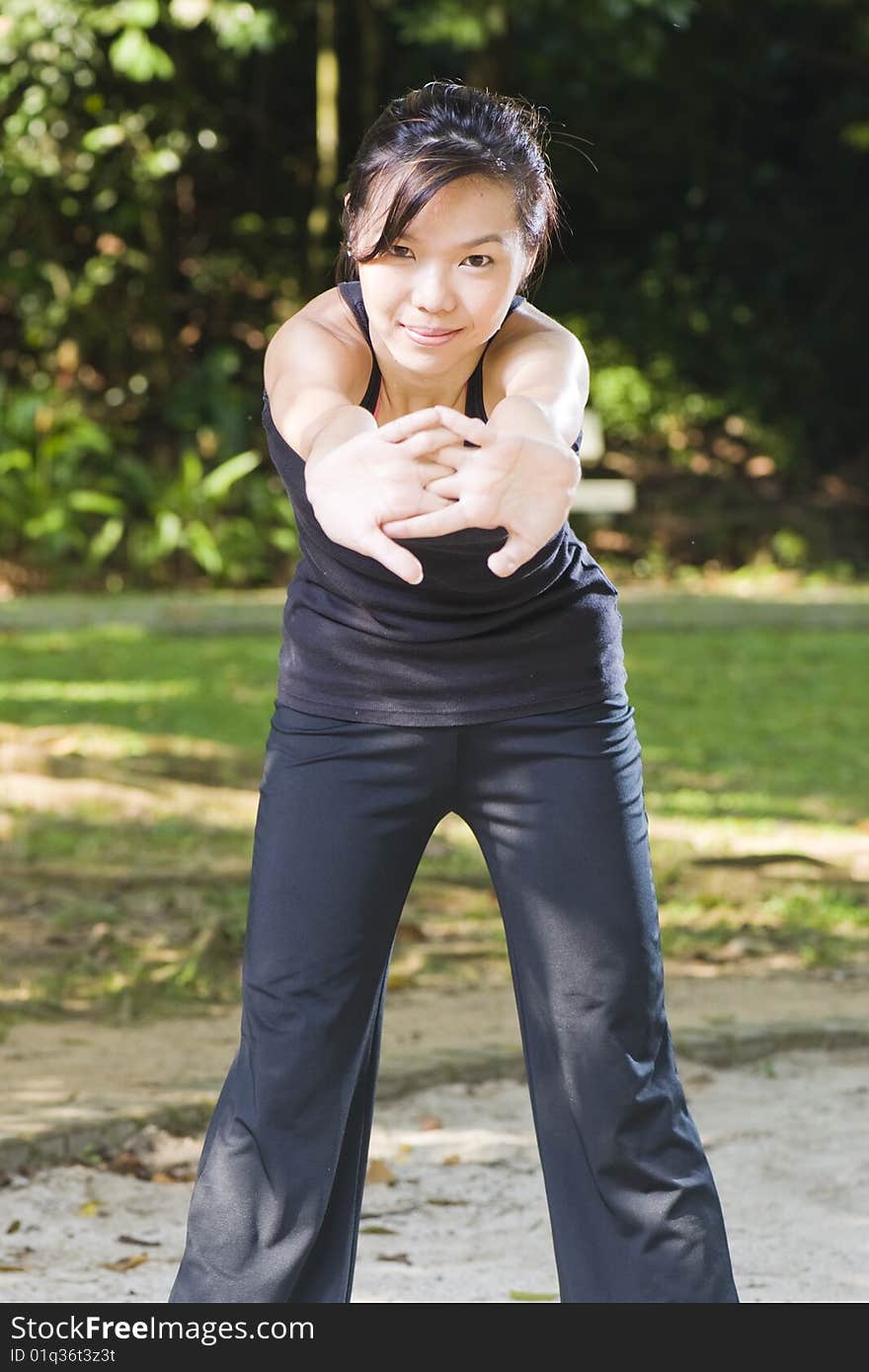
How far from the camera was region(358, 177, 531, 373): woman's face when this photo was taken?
2.49 metres

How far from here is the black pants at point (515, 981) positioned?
8.41ft

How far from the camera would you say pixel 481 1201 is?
13.4ft

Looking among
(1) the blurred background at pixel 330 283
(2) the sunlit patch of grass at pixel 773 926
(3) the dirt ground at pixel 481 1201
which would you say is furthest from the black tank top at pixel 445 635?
(1) the blurred background at pixel 330 283

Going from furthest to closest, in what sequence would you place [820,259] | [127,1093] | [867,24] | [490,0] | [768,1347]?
[820,259] → [867,24] → [490,0] → [127,1093] → [768,1347]

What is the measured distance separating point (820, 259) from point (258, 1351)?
46.4 ft

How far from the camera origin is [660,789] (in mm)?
7996

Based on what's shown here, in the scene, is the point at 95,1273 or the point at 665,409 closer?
the point at 95,1273

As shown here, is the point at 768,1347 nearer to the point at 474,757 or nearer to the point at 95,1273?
the point at 474,757

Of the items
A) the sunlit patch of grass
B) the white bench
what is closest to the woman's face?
the sunlit patch of grass

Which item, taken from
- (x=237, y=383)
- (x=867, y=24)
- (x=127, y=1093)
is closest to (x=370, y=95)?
(x=237, y=383)

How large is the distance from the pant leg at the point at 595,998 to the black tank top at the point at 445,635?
5 centimetres

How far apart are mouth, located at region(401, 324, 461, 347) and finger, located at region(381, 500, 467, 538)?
0.95 feet

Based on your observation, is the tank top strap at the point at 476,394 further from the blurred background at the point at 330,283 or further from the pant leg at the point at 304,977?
the blurred background at the point at 330,283

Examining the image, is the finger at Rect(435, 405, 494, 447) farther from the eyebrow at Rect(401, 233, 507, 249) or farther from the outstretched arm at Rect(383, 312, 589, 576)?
the eyebrow at Rect(401, 233, 507, 249)
